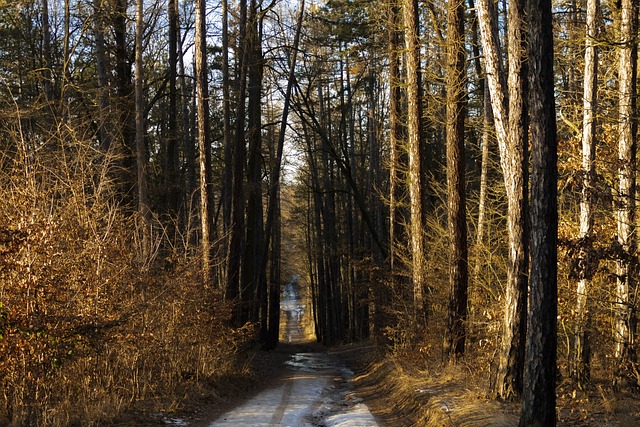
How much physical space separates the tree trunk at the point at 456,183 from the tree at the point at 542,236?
588 centimetres

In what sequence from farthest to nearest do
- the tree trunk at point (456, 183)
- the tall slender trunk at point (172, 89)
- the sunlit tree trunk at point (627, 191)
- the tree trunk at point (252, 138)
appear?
the tree trunk at point (252, 138), the tall slender trunk at point (172, 89), the tree trunk at point (456, 183), the sunlit tree trunk at point (627, 191)

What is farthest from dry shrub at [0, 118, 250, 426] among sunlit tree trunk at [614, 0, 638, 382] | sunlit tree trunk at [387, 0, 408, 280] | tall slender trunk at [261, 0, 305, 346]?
tall slender trunk at [261, 0, 305, 346]

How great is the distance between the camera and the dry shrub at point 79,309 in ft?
28.5

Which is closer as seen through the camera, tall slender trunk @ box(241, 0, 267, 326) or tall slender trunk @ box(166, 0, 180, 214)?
tall slender trunk @ box(166, 0, 180, 214)

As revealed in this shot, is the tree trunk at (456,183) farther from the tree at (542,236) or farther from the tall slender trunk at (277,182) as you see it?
the tall slender trunk at (277,182)

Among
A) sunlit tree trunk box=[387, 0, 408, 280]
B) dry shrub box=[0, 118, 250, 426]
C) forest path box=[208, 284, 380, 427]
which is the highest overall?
sunlit tree trunk box=[387, 0, 408, 280]

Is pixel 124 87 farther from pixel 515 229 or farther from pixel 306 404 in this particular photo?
pixel 515 229

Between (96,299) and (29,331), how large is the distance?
74.7 inches

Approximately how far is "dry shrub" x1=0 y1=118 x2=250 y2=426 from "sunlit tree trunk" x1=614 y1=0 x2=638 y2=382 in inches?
305

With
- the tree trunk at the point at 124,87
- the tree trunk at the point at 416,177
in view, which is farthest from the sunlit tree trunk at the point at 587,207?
the tree trunk at the point at 124,87

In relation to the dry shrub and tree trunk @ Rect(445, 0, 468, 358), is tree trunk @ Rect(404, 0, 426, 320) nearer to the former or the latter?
tree trunk @ Rect(445, 0, 468, 358)

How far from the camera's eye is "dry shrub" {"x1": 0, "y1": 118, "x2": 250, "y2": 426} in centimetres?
869

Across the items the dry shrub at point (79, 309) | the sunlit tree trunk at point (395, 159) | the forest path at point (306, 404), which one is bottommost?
the forest path at point (306, 404)

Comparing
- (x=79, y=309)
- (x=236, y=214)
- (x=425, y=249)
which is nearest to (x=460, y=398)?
(x=79, y=309)
